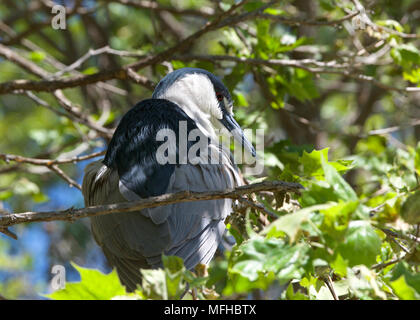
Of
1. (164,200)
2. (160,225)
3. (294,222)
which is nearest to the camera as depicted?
(294,222)

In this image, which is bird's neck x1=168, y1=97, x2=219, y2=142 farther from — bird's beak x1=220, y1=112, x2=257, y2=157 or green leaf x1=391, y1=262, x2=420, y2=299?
green leaf x1=391, y1=262, x2=420, y2=299

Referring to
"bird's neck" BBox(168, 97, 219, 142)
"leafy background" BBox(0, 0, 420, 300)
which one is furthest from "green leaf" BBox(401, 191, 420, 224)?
"bird's neck" BBox(168, 97, 219, 142)

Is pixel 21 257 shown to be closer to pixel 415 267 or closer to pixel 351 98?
pixel 351 98

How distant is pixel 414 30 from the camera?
4363 millimetres

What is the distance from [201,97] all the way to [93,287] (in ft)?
7.07

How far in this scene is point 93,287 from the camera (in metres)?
1.28

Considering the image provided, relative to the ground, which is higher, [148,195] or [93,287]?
[148,195]

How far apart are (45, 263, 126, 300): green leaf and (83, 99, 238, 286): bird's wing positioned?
86 cm

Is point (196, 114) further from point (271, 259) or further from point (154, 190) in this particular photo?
point (271, 259)

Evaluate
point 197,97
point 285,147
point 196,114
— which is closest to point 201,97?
point 197,97

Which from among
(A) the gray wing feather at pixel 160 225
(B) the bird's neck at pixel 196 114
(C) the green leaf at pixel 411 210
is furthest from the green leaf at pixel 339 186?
(B) the bird's neck at pixel 196 114

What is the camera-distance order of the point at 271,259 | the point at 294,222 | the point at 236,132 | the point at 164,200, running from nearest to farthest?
the point at 294,222, the point at 271,259, the point at 164,200, the point at 236,132

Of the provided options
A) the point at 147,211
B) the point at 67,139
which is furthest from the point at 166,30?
the point at 147,211
